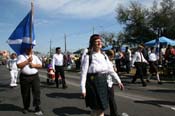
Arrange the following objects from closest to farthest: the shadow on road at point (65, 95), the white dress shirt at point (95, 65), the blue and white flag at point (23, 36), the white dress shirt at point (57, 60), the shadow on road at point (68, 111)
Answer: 1. the white dress shirt at point (95, 65)
2. the shadow on road at point (68, 111)
3. the blue and white flag at point (23, 36)
4. the shadow on road at point (65, 95)
5. the white dress shirt at point (57, 60)

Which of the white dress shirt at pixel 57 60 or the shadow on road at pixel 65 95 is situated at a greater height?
the white dress shirt at pixel 57 60

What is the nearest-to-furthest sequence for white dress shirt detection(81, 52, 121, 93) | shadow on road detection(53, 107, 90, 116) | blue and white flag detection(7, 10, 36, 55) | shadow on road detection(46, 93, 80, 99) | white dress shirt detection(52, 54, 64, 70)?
white dress shirt detection(81, 52, 121, 93), shadow on road detection(53, 107, 90, 116), blue and white flag detection(7, 10, 36, 55), shadow on road detection(46, 93, 80, 99), white dress shirt detection(52, 54, 64, 70)

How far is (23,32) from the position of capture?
11.6 m

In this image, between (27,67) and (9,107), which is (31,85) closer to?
(27,67)

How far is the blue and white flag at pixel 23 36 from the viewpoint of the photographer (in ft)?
36.7

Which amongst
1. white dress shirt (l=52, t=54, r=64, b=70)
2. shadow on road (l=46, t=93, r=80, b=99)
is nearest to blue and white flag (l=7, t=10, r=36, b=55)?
shadow on road (l=46, t=93, r=80, b=99)

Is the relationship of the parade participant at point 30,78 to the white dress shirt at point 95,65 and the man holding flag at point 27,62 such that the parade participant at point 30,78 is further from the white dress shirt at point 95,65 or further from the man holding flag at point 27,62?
the white dress shirt at point 95,65

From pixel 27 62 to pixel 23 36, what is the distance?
1.47m

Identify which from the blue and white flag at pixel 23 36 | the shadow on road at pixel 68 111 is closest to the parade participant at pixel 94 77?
the shadow on road at pixel 68 111

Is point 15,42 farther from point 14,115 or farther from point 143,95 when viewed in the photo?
point 143,95

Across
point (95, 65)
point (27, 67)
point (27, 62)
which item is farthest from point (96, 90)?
point (27, 67)

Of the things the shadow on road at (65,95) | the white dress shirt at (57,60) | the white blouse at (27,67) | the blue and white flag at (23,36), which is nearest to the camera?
the white blouse at (27,67)

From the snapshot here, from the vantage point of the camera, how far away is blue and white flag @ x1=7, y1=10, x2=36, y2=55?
11.2 meters

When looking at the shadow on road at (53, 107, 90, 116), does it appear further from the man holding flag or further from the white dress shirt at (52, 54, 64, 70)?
the white dress shirt at (52, 54, 64, 70)
